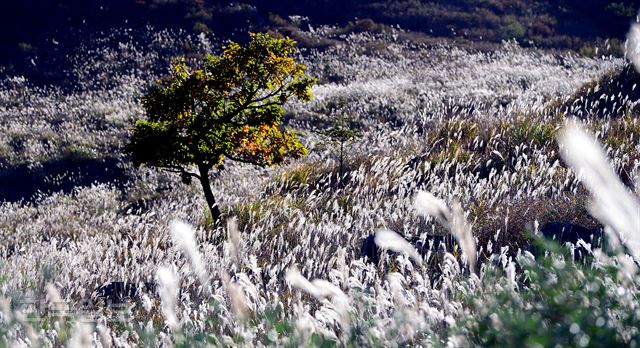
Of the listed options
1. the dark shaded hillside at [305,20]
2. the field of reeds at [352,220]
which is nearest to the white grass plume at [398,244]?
the field of reeds at [352,220]

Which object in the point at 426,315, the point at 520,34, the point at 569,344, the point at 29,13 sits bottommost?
the point at 520,34

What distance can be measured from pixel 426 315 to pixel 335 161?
27.2 ft

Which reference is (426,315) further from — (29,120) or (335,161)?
(29,120)

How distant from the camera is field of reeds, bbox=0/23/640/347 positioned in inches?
105

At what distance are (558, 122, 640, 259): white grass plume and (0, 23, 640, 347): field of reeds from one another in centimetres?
3

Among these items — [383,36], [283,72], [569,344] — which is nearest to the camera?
[569,344]

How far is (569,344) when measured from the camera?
2.07 meters

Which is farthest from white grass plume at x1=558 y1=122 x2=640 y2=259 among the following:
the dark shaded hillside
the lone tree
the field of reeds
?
the dark shaded hillside

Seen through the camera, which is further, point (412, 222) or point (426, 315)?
point (412, 222)

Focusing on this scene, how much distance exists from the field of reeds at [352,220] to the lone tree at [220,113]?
30.0 inches

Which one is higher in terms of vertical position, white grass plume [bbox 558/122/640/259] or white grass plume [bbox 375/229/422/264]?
white grass plume [bbox 375/229/422/264]

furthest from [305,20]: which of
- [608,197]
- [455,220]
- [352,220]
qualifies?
[608,197]

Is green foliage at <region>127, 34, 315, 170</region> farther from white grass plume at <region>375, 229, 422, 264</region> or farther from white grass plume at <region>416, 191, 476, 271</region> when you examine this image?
white grass plume at <region>375, 229, 422, 264</region>

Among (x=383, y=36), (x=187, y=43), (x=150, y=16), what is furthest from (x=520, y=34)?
(x=150, y=16)
